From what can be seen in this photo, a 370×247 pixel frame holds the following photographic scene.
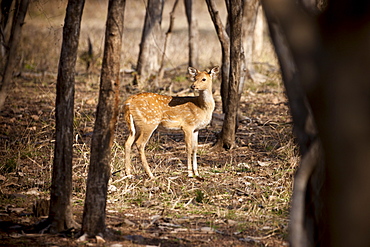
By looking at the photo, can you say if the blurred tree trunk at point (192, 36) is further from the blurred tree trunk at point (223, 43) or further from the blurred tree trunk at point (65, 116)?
the blurred tree trunk at point (65, 116)

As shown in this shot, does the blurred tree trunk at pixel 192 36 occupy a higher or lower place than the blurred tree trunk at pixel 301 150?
higher

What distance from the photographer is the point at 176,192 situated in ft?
24.8

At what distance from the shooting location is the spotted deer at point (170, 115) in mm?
8922

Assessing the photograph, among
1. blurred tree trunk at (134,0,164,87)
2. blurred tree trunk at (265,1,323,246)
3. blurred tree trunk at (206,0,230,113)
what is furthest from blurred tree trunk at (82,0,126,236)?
blurred tree trunk at (134,0,164,87)

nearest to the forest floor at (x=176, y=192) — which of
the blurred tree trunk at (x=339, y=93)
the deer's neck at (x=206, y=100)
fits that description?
the deer's neck at (x=206, y=100)

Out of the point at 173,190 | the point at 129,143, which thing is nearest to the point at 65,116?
the point at 173,190

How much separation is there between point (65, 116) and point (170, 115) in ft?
12.3

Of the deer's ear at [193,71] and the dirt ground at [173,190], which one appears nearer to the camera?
the dirt ground at [173,190]

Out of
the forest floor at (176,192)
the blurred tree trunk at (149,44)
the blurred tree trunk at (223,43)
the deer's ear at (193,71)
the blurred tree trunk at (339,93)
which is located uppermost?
the blurred tree trunk at (149,44)

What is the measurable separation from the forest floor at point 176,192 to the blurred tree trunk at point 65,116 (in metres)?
0.31

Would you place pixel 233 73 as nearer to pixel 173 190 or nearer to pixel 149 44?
pixel 173 190

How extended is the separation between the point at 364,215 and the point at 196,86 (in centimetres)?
596

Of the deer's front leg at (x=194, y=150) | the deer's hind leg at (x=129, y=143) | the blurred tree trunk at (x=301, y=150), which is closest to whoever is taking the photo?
the blurred tree trunk at (x=301, y=150)

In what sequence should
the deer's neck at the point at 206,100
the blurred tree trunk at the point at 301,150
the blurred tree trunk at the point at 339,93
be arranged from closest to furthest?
the blurred tree trunk at the point at 339,93
the blurred tree trunk at the point at 301,150
the deer's neck at the point at 206,100
